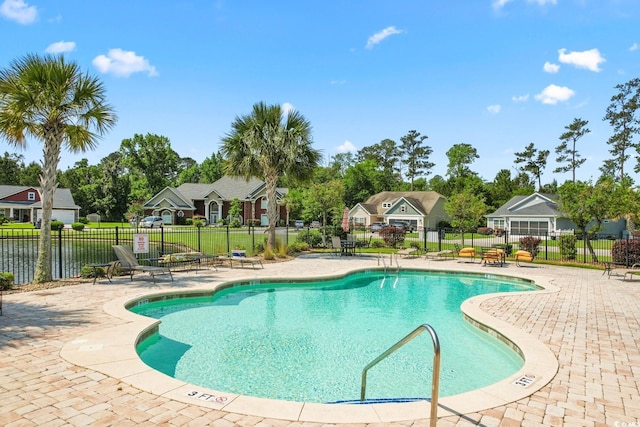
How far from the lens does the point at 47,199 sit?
11594mm

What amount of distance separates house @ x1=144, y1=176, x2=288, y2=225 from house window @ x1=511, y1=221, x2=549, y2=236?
28.6 meters

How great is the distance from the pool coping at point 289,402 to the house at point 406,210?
4232 centimetres

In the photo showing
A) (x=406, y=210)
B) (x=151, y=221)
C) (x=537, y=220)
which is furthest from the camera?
(x=406, y=210)

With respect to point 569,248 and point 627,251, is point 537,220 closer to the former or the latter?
point 569,248

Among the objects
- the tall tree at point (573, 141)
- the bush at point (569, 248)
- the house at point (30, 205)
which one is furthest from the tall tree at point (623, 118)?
the house at point (30, 205)

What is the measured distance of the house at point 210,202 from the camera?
54.1 metres

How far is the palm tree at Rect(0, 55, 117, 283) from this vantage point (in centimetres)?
1088

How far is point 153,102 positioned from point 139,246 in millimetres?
9809

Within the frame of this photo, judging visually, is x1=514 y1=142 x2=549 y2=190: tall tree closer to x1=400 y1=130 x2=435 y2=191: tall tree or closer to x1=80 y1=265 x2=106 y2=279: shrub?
x1=400 y1=130 x2=435 y2=191: tall tree

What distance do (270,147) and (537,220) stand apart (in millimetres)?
33987

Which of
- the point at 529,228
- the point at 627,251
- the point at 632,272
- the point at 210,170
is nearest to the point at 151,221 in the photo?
the point at 210,170

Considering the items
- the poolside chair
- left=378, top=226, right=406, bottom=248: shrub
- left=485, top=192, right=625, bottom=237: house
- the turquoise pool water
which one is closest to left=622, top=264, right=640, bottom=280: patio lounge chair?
the turquoise pool water

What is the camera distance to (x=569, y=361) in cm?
576

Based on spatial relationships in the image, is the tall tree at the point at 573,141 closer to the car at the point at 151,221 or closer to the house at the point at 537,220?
the house at the point at 537,220
